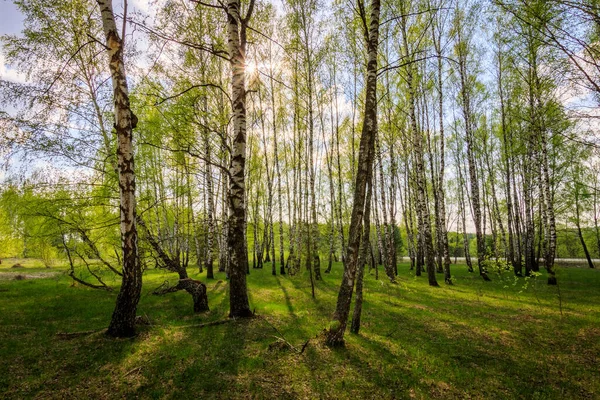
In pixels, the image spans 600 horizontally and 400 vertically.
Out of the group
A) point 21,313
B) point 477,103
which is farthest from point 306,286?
point 477,103

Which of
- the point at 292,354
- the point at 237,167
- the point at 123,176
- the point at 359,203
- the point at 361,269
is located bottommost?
the point at 292,354

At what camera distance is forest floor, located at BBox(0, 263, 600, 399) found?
4.42 meters

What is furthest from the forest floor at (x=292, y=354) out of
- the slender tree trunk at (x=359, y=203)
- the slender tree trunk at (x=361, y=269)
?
the slender tree trunk at (x=359, y=203)

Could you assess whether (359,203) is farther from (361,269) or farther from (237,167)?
(237,167)

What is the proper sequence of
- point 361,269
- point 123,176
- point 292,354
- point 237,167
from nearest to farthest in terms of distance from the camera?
point 292,354
point 123,176
point 361,269
point 237,167

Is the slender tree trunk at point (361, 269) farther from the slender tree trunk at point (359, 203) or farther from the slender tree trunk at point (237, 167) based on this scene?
the slender tree trunk at point (237, 167)

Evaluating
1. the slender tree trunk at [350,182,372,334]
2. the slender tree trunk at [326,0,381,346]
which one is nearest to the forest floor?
the slender tree trunk at [350,182,372,334]

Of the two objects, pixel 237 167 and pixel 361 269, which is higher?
pixel 237 167

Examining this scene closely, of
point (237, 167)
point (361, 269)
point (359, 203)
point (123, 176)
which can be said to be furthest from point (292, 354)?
point (123, 176)

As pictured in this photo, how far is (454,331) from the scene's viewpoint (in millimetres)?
7410

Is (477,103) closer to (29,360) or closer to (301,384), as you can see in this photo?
(301,384)

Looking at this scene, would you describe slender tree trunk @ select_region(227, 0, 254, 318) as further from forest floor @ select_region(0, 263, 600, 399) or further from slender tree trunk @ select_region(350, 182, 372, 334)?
slender tree trunk @ select_region(350, 182, 372, 334)

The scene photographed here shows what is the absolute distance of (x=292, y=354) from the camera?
570 cm

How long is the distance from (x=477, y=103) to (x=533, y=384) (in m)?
25.0
